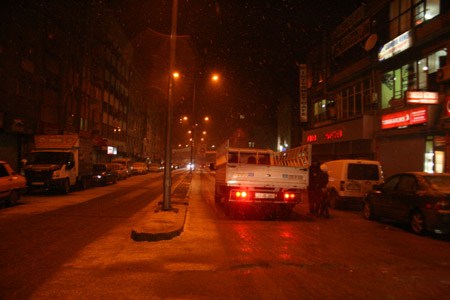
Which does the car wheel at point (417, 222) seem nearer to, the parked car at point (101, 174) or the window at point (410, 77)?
the window at point (410, 77)

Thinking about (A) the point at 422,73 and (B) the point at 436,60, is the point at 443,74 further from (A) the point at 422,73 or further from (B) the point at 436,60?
(A) the point at 422,73

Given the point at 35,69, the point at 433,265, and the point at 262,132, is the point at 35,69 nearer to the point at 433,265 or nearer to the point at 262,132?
the point at 433,265

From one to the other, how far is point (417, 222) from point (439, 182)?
1150 millimetres

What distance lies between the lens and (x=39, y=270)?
4.86m

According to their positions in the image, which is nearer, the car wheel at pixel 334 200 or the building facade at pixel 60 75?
the car wheel at pixel 334 200

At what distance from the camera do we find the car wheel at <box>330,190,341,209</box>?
13.0 m

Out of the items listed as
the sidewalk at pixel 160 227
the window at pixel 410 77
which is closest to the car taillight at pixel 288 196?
the sidewalk at pixel 160 227

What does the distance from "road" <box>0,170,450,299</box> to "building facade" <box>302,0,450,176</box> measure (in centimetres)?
887

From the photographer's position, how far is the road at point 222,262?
4184 millimetres

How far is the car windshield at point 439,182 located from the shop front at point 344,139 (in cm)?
1265

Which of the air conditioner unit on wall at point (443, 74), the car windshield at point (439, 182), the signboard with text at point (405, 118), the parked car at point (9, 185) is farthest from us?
the signboard with text at point (405, 118)

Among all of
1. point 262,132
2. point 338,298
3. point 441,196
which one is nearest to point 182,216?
point 338,298

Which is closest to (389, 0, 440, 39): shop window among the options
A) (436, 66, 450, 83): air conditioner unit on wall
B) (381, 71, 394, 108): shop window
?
(381, 71, 394, 108): shop window

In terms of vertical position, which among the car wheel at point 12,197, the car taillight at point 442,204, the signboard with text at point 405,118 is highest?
the signboard with text at point 405,118
